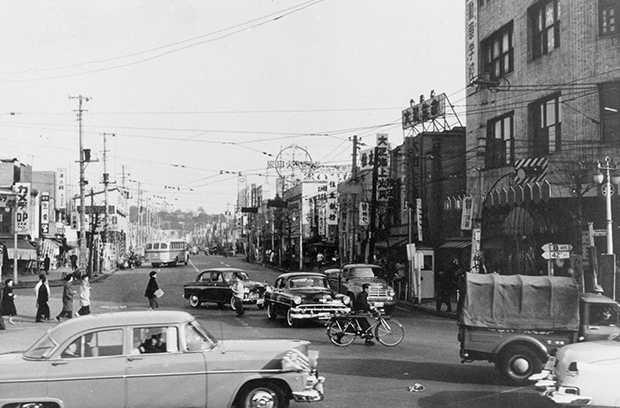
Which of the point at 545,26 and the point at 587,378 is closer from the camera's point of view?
the point at 587,378

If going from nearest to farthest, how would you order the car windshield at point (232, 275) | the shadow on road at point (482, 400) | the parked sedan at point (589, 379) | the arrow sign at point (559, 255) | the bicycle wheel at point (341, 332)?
the parked sedan at point (589, 379)
the shadow on road at point (482, 400)
the bicycle wheel at point (341, 332)
the arrow sign at point (559, 255)
the car windshield at point (232, 275)

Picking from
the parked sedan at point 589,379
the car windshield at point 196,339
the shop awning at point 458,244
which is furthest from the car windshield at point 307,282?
the shop awning at point 458,244

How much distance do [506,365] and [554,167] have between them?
16606 millimetres

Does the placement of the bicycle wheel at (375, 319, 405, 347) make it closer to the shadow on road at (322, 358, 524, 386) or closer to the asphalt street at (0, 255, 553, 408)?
the asphalt street at (0, 255, 553, 408)

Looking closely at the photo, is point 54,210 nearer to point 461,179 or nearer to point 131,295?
point 131,295

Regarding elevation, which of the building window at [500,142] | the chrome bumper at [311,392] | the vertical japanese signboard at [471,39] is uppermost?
the vertical japanese signboard at [471,39]

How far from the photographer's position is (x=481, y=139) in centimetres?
3419

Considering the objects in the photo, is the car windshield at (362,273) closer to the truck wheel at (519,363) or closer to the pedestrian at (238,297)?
the pedestrian at (238,297)

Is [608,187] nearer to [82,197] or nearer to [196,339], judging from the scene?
[196,339]

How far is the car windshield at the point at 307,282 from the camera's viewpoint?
2309cm

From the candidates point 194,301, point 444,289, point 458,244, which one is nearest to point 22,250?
point 194,301

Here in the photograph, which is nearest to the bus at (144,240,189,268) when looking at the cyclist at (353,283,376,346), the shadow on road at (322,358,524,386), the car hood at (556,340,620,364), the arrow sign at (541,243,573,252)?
the arrow sign at (541,243,573,252)

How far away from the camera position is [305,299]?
21.7 m

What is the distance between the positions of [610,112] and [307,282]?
511 inches
